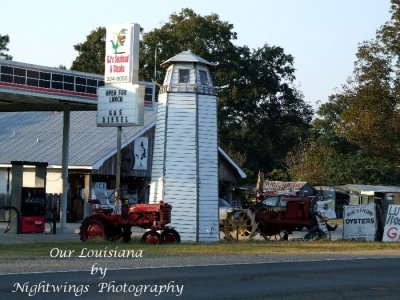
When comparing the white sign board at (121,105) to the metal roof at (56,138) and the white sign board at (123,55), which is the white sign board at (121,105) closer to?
the white sign board at (123,55)

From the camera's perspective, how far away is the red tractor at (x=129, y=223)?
29.1 meters

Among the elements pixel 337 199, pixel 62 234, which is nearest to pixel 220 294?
pixel 62 234

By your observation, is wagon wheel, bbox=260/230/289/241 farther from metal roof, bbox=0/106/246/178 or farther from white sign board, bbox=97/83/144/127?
metal roof, bbox=0/106/246/178

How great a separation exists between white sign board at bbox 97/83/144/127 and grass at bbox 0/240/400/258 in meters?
4.08

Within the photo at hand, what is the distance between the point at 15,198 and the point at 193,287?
17596mm

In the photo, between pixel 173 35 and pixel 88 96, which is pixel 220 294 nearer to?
pixel 88 96

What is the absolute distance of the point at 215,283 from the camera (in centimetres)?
1719

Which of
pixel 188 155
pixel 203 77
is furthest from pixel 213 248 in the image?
pixel 203 77

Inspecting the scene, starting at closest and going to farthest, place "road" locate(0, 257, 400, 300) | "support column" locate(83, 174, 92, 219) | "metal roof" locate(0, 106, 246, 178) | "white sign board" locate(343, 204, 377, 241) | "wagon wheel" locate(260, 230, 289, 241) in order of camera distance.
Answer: "road" locate(0, 257, 400, 300), "white sign board" locate(343, 204, 377, 241), "wagon wheel" locate(260, 230, 289, 241), "support column" locate(83, 174, 92, 219), "metal roof" locate(0, 106, 246, 178)

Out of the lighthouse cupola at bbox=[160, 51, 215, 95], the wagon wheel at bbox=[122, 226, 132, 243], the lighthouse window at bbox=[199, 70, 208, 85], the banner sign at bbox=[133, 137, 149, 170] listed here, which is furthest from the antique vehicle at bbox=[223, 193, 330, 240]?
the banner sign at bbox=[133, 137, 149, 170]

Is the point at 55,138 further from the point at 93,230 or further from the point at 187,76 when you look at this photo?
the point at 93,230

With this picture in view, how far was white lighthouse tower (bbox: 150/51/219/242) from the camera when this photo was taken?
32.1 meters

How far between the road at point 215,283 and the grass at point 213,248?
474cm

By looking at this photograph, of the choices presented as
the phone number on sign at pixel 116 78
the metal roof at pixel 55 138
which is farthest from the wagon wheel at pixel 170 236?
the metal roof at pixel 55 138
